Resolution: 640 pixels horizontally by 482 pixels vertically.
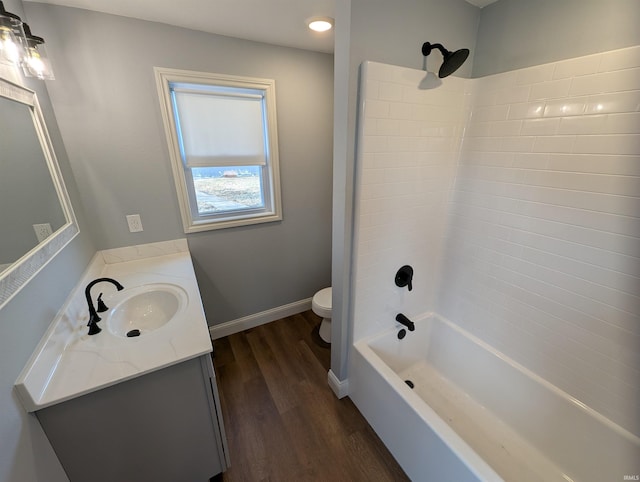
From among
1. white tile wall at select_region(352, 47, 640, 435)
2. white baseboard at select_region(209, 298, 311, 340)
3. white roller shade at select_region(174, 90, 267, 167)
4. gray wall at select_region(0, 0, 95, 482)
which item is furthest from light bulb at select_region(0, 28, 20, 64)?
white baseboard at select_region(209, 298, 311, 340)

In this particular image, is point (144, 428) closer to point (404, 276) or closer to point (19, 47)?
point (404, 276)

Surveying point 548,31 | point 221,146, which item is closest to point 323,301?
point 221,146

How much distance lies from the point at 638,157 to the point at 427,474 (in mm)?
1547

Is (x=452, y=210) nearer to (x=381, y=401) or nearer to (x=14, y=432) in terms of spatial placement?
(x=381, y=401)

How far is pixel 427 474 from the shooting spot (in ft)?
3.73

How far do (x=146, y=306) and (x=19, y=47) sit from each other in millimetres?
1207

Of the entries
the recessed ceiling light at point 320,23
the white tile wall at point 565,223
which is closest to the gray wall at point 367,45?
the white tile wall at point 565,223

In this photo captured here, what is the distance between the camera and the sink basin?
1.29m

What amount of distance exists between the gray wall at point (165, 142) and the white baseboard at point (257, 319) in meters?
0.06

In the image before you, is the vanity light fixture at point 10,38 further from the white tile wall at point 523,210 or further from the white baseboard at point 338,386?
the white baseboard at point 338,386

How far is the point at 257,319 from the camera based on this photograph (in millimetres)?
2381

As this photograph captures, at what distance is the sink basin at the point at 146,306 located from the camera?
1.29 meters

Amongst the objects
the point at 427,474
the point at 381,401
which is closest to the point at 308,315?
the point at 381,401

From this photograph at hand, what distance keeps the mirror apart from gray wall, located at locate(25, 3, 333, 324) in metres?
0.30
